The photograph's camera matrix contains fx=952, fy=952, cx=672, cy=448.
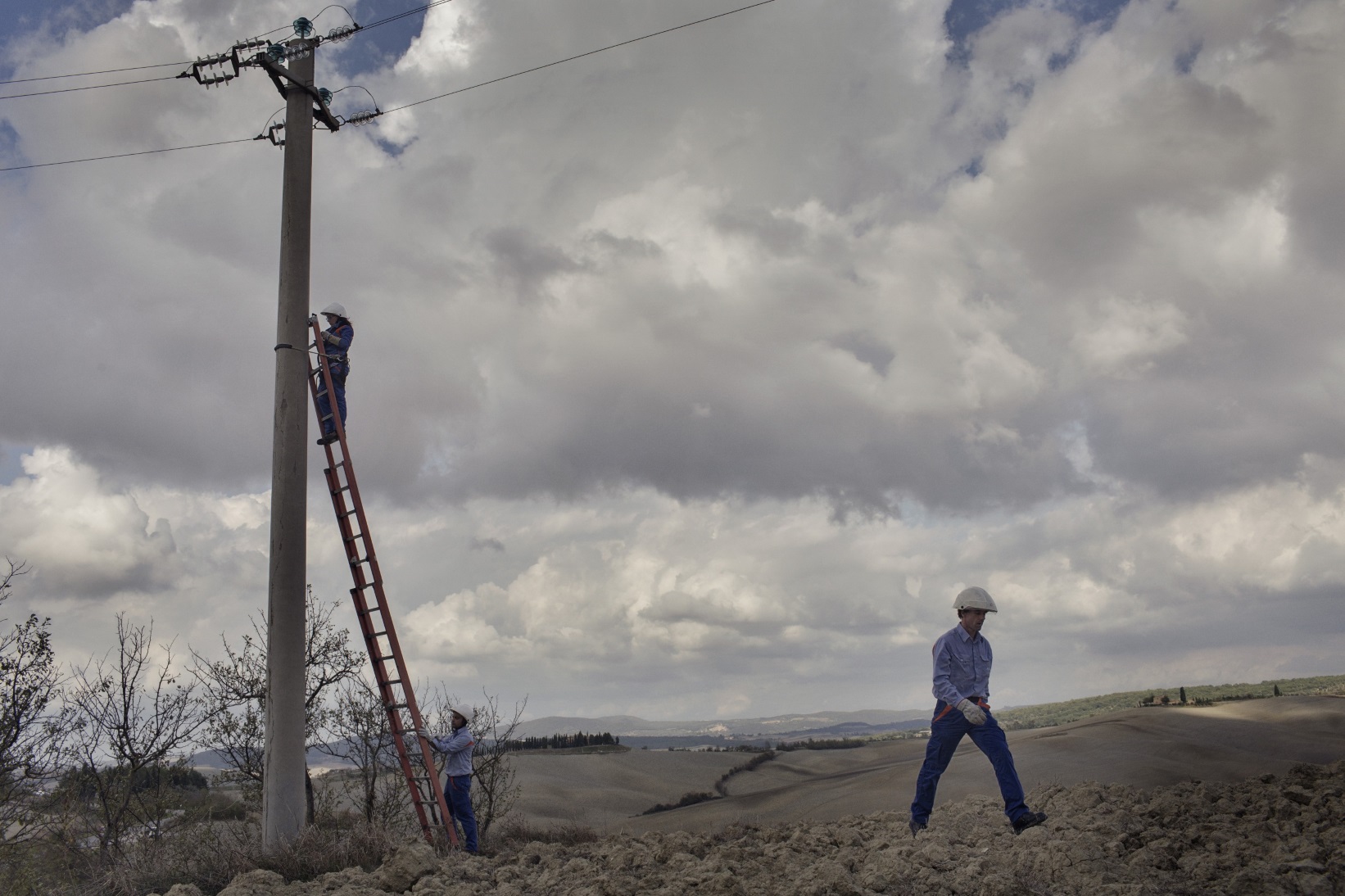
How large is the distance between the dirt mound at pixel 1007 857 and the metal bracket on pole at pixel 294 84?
1030 centimetres

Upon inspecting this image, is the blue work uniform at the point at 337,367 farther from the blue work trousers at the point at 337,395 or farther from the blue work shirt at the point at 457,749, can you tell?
the blue work shirt at the point at 457,749

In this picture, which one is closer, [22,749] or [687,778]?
[22,749]

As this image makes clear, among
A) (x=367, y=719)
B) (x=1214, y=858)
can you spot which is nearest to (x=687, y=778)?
(x=367, y=719)

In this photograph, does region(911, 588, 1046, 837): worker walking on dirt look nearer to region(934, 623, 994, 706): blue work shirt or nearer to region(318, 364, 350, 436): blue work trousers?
region(934, 623, 994, 706): blue work shirt

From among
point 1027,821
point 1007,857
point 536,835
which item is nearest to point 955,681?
point 1027,821

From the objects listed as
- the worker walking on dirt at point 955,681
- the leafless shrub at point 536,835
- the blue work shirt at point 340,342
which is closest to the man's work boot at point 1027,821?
the worker walking on dirt at point 955,681

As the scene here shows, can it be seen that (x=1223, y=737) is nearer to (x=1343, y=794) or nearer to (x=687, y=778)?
(x=1343, y=794)

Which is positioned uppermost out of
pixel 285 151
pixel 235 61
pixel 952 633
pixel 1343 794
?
pixel 235 61

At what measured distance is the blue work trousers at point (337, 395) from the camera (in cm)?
1270

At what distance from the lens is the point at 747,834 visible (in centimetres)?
1131

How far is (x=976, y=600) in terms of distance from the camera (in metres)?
10.2

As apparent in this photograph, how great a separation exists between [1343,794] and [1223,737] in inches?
138

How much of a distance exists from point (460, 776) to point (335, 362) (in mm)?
5665

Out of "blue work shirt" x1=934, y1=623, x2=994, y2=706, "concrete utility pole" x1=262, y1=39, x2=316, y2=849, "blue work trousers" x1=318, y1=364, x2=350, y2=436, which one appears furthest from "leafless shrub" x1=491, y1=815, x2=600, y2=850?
"blue work trousers" x1=318, y1=364, x2=350, y2=436
